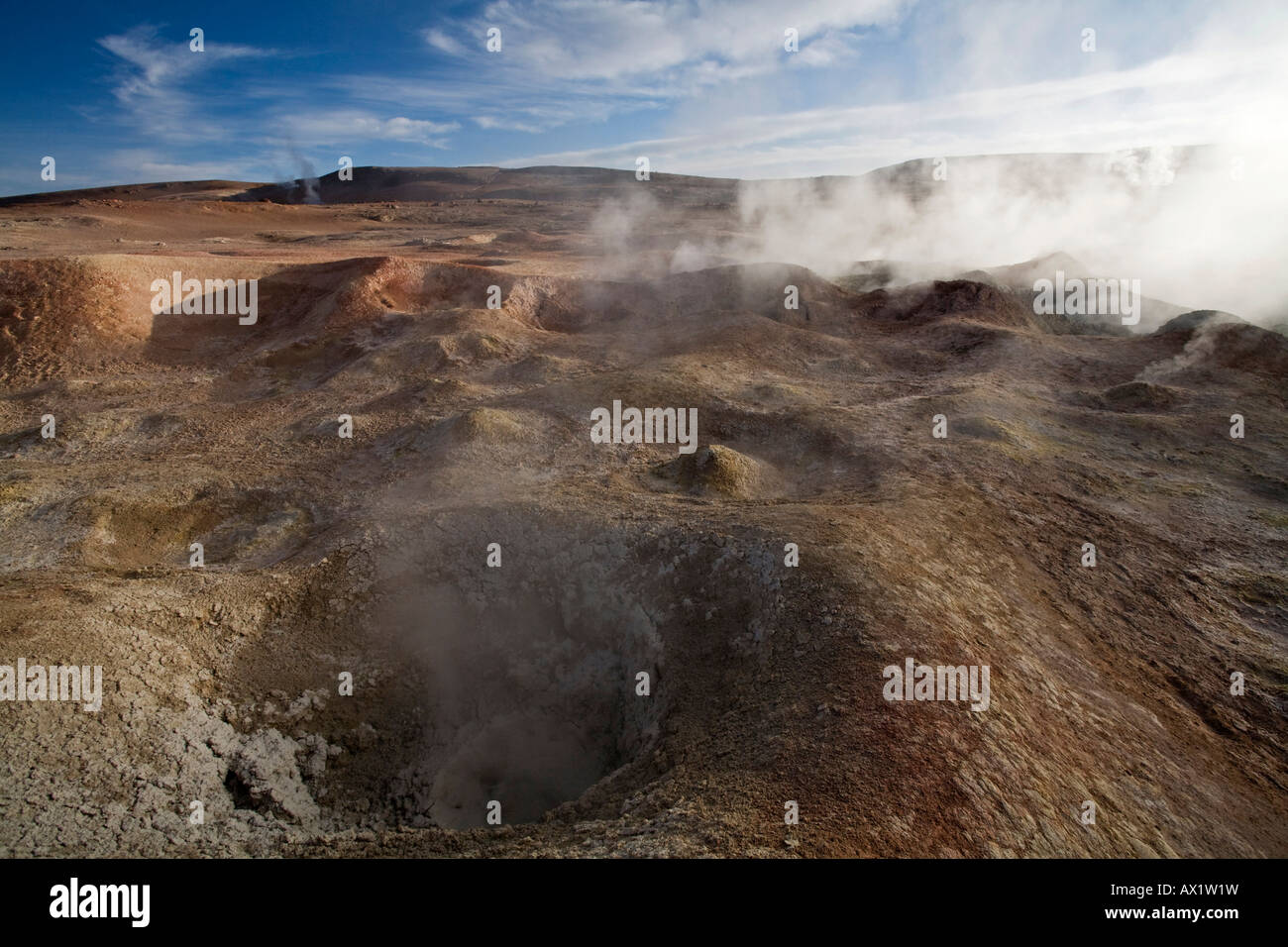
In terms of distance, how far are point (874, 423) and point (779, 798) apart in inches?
310

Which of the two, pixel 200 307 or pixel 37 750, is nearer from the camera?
pixel 37 750

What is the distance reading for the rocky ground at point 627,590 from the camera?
4.65 m

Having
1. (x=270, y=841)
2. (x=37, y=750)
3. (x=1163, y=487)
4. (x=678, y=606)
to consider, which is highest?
(x=1163, y=487)

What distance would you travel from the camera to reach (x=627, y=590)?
7.08 meters

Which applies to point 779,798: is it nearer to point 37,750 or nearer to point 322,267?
point 37,750

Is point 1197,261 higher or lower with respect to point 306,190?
lower

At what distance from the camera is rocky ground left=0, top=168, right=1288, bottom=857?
Answer: 15.3 ft

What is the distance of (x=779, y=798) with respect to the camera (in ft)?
13.7

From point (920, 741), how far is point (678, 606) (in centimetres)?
263

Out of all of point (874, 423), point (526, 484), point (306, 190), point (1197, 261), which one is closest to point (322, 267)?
point (526, 484)
